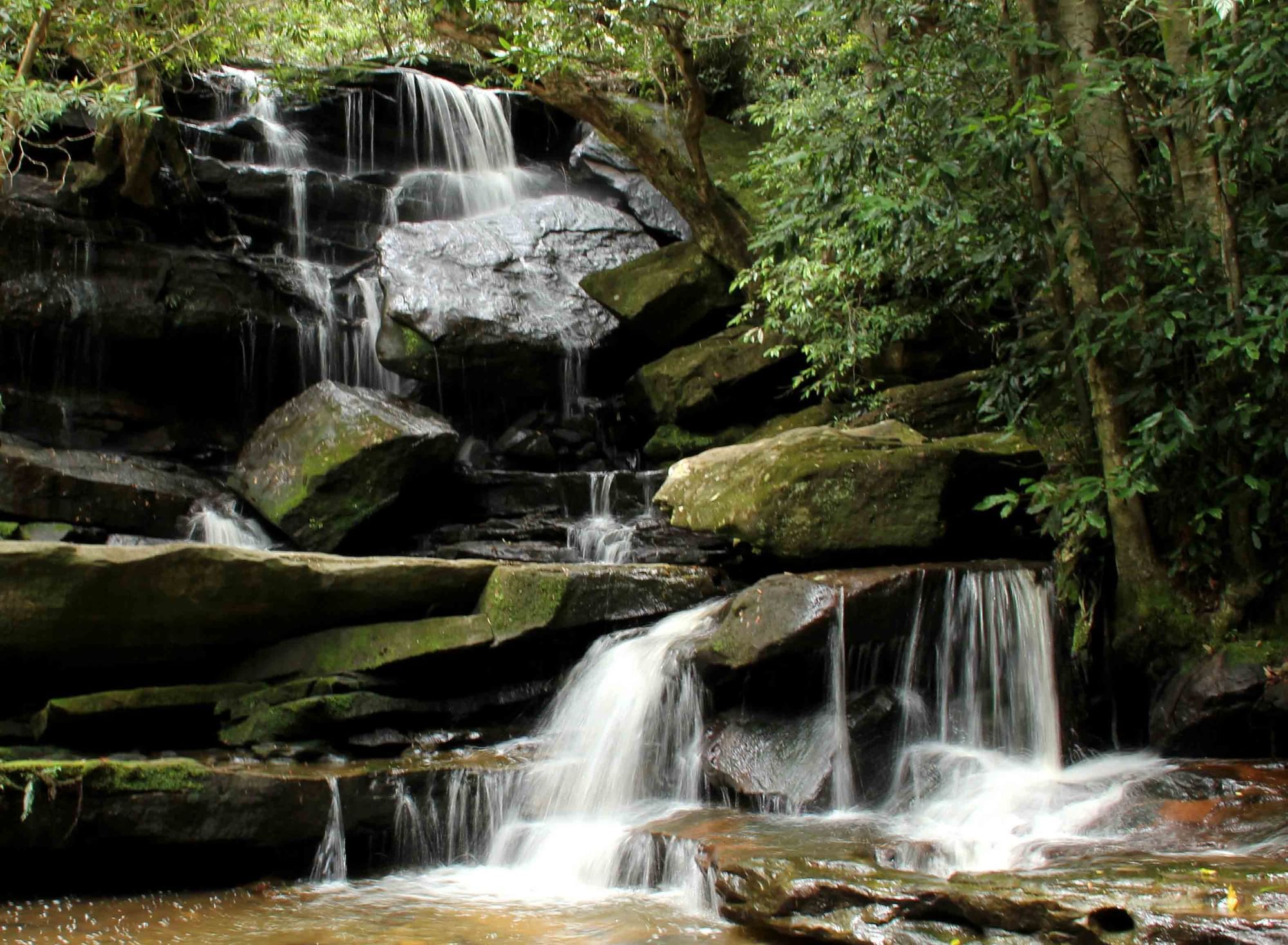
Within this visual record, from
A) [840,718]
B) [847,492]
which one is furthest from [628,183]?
[840,718]

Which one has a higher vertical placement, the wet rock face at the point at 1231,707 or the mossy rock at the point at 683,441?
the mossy rock at the point at 683,441

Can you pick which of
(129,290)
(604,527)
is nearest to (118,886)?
(604,527)

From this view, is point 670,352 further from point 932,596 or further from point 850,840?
point 850,840

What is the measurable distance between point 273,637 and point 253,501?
10.5 ft

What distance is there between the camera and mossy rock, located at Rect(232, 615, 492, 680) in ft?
23.1

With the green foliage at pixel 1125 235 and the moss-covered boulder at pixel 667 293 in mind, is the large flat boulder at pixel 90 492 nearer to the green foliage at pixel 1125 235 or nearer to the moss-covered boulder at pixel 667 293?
the moss-covered boulder at pixel 667 293

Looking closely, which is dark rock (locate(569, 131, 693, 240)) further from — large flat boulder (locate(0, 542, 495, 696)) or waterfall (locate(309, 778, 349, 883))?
waterfall (locate(309, 778, 349, 883))

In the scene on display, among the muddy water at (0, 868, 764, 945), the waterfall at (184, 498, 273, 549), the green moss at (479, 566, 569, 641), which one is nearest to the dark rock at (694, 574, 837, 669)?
the green moss at (479, 566, 569, 641)

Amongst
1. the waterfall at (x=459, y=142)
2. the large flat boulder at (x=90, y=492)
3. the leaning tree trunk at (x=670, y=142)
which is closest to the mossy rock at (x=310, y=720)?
the large flat boulder at (x=90, y=492)

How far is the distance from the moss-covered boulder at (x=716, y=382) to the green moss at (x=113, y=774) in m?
7.32

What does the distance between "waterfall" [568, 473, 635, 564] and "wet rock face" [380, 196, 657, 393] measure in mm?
2292

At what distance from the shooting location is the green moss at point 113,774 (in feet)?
17.1

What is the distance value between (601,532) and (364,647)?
128 inches

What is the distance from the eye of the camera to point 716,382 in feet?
39.1
